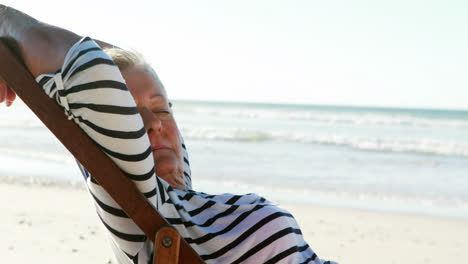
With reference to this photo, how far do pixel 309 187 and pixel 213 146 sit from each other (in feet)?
18.5

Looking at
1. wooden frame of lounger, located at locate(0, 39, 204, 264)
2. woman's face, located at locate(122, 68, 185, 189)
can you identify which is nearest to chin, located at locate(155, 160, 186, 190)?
woman's face, located at locate(122, 68, 185, 189)

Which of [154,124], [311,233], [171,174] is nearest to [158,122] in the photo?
[154,124]

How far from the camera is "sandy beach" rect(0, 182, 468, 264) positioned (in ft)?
14.4

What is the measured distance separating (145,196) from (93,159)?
0.50 ft

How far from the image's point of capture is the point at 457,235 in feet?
17.9

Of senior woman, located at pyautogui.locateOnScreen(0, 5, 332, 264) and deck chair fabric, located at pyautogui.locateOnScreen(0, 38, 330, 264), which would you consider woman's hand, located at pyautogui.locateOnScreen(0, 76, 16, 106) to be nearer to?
senior woman, located at pyautogui.locateOnScreen(0, 5, 332, 264)

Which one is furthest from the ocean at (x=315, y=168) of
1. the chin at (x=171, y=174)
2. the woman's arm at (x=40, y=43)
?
the woman's arm at (x=40, y=43)

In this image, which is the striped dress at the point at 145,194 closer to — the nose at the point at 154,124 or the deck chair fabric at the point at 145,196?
the deck chair fabric at the point at 145,196

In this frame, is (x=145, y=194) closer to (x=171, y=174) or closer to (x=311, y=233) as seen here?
(x=171, y=174)

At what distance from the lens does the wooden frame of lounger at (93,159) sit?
4.12ft

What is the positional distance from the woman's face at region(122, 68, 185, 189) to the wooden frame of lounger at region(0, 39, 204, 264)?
463 millimetres

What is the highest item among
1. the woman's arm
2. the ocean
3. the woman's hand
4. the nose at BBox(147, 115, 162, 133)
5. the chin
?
the woman's arm

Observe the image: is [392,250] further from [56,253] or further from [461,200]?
[56,253]

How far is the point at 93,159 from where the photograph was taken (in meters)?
1.25
